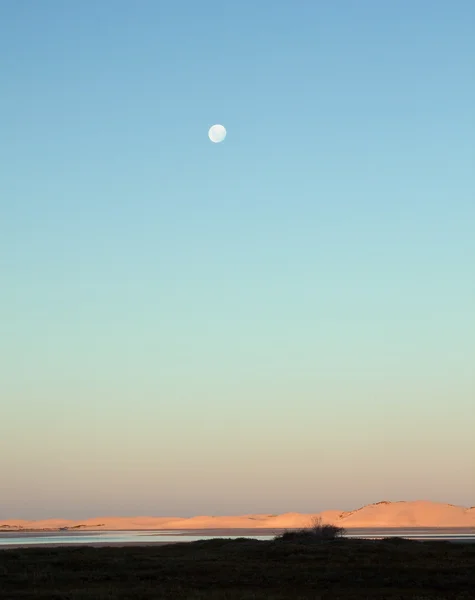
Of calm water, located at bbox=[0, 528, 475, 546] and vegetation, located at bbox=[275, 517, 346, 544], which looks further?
calm water, located at bbox=[0, 528, 475, 546]

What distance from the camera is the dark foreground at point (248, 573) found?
1784 inches

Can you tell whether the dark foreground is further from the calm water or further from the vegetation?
the calm water

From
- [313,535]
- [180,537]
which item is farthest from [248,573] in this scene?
[180,537]

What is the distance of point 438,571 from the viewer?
5459 cm

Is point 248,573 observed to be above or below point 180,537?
below

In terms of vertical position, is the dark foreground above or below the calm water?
below

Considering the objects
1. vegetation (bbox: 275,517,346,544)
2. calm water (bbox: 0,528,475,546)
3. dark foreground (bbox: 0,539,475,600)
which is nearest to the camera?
dark foreground (bbox: 0,539,475,600)

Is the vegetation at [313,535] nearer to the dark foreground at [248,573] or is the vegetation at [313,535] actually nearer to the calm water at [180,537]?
the dark foreground at [248,573]

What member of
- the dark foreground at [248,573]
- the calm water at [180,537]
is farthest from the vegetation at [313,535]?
the calm water at [180,537]

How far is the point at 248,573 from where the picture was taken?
54.7 m

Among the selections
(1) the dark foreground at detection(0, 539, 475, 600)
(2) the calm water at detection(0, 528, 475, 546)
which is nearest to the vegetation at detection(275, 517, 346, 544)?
(1) the dark foreground at detection(0, 539, 475, 600)

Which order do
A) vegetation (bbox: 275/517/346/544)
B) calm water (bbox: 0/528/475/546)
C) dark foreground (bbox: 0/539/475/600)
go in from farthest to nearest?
1. calm water (bbox: 0/528/475/546)
2. vegetation (bbox: 275/517/346/544)
3. dark foreground (bbox: 0/539/475/600)

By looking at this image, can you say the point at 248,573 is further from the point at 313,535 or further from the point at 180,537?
the point at 180,537

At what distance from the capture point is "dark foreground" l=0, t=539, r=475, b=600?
45312 mm
